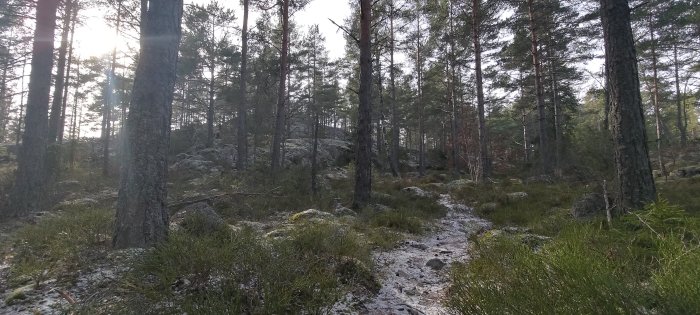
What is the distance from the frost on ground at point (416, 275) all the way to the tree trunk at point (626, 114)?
2548mm

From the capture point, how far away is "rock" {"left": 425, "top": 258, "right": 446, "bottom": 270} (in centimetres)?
449

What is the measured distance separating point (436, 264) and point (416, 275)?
0.49 meters

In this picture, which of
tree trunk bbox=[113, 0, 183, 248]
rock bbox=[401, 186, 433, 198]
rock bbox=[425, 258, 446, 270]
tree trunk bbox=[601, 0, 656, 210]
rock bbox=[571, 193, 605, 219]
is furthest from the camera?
rock bbox=[401, 186, 433, 198]

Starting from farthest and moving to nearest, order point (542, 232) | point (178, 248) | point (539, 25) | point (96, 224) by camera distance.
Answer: point (539, 25), point (542, 232), point (96, 224), point (178, 248)

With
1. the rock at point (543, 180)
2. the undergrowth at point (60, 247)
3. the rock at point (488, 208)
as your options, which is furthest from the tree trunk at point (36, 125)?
the rock at point (543, 180)

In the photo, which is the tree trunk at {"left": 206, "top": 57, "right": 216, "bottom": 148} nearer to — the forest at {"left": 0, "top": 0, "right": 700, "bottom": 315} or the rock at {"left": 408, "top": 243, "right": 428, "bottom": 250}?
the forest at {"left": 0, "top": 0, "right": 700, "bottom": 315}

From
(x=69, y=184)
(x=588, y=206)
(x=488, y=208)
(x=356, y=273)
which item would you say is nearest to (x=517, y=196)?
(x=488, y=208)

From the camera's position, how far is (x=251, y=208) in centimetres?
833

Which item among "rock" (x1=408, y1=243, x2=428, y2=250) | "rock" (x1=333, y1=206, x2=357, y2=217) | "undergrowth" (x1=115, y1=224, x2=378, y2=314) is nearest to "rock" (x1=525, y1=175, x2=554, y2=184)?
"rock" (x1=333, y1=206, x2=357, y2=217)

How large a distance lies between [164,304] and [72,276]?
1684 mm

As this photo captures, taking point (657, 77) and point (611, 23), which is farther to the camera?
point (657, 77)

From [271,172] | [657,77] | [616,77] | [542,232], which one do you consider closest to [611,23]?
[616,77]

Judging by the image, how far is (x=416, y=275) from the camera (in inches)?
165

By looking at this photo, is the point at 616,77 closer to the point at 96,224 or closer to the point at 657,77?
the point at 96,224
